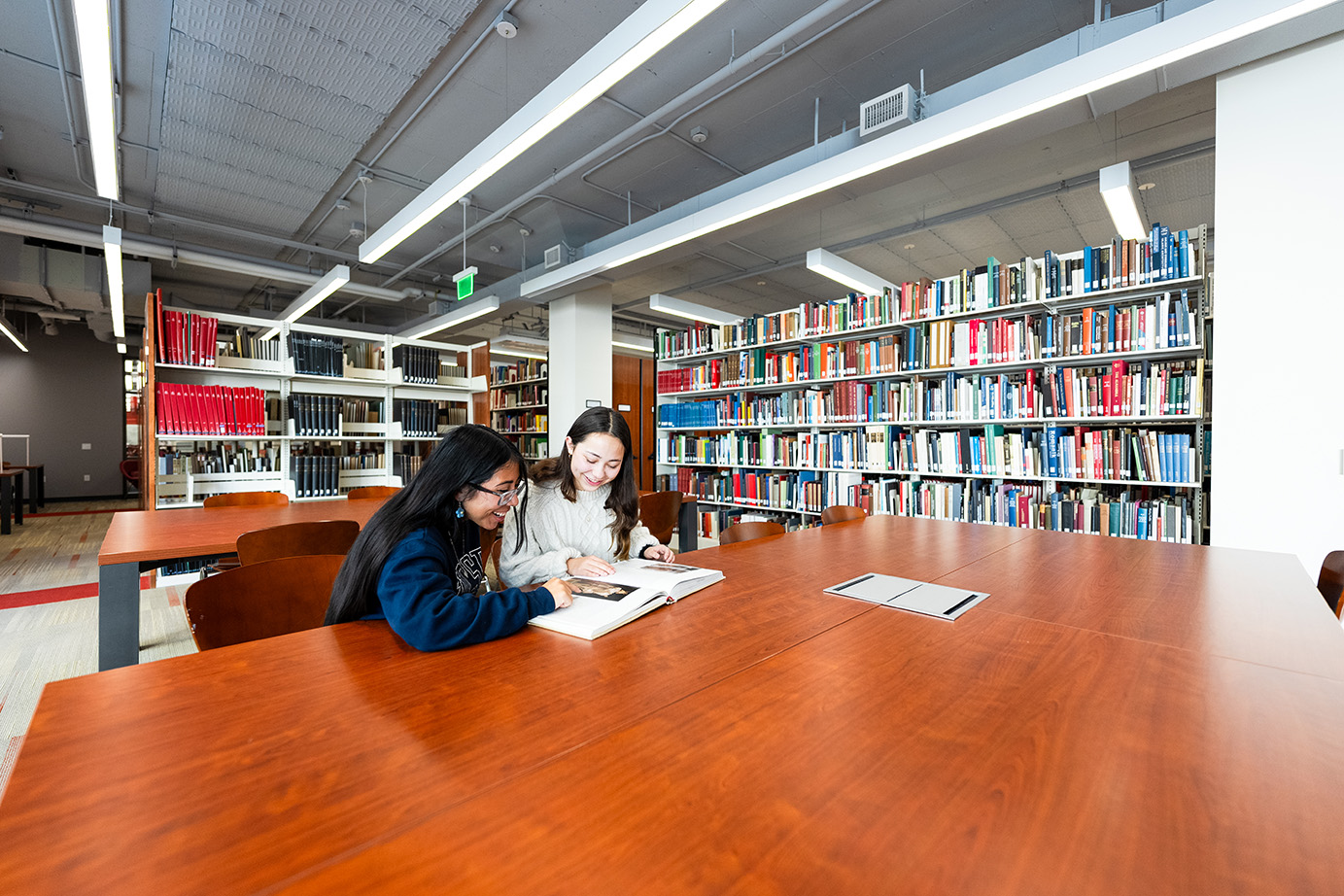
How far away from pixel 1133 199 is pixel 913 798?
450cm

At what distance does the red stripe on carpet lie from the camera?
3696 millimetres

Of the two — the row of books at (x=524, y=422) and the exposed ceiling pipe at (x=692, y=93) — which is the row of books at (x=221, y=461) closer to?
the exposed ceiling pipe at (x=692, y=93)

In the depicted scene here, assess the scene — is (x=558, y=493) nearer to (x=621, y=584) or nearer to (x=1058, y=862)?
(x=621, y=584)

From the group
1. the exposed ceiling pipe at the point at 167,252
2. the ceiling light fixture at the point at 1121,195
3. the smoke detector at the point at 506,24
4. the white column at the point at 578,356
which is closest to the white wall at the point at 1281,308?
the ceiling light fixture at the point at 1121,195

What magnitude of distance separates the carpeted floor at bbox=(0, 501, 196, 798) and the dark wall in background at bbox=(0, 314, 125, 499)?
5.70 meters

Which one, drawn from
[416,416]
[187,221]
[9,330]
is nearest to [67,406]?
[9,330]

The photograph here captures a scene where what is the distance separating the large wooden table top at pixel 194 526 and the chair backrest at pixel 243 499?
5 cm

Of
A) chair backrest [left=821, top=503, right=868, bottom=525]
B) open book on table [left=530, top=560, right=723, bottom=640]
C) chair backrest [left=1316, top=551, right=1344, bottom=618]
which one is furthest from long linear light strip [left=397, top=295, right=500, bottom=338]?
chair backrest [left=1316, top=551, right=1344, bottom=618]

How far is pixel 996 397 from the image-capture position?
359cm

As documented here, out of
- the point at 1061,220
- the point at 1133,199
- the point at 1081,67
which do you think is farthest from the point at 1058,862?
the point at 1061,220

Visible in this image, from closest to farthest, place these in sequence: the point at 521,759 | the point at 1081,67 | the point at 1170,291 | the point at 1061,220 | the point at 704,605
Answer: the point at 521,759, the point at 704,605, the point at 1081,67, the point at 1170,291, the point at 1061,220

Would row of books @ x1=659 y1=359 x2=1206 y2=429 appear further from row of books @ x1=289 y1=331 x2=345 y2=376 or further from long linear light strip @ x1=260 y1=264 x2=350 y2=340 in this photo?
long linear light strip @ x1=260 y1=264 x2=350 y2=340

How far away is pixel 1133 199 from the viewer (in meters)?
3.69

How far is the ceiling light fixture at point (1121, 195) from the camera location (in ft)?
11.3
